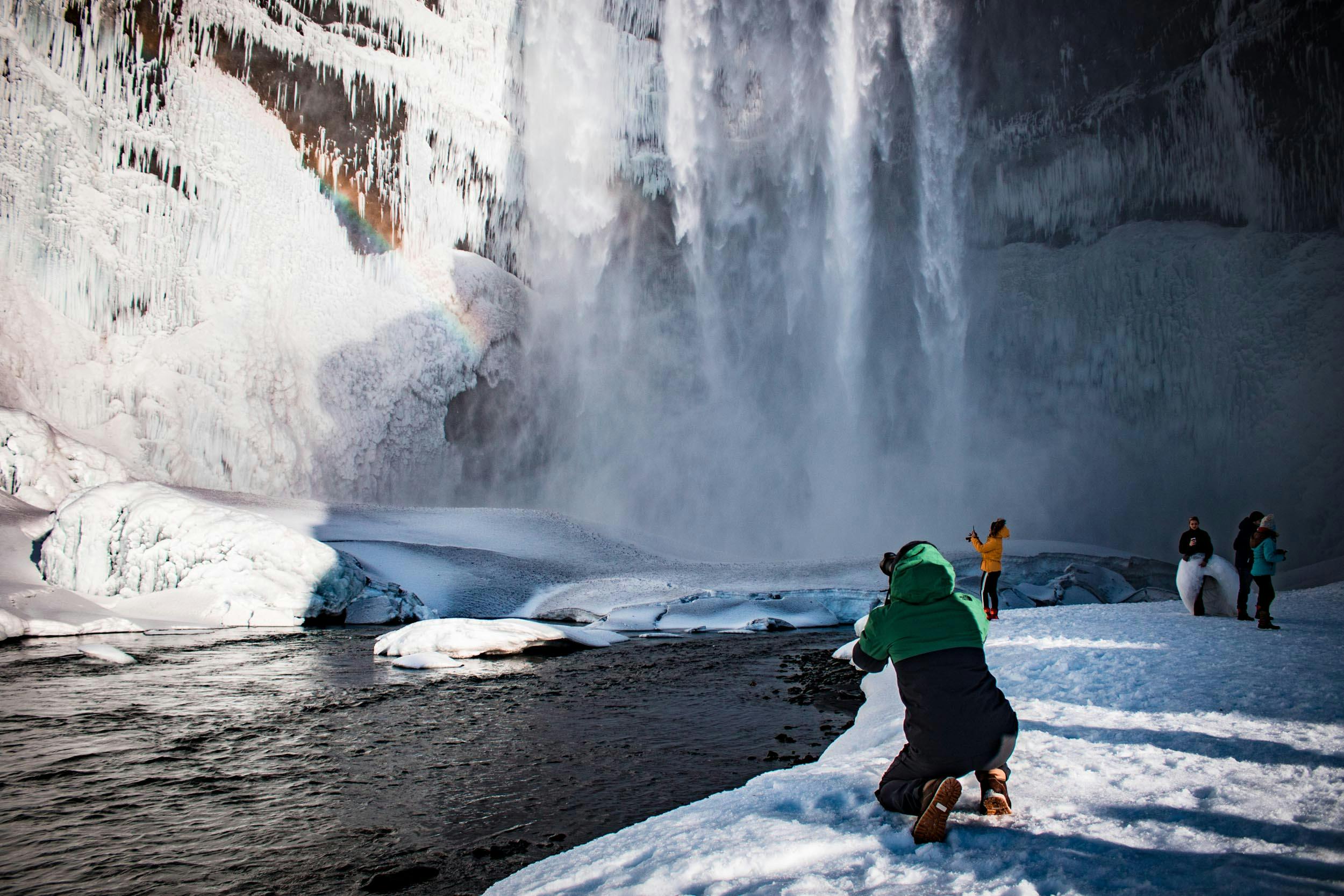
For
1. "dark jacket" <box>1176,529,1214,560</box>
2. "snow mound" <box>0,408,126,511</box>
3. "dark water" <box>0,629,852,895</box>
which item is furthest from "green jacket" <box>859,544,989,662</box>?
"snow mound" <box>0,408,126,511</box>

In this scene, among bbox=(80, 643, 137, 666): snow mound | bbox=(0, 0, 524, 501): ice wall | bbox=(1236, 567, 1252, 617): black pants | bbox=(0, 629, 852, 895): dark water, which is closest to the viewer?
bbox=(0, 629, 852, 895): dark water

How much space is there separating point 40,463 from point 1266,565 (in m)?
22.3

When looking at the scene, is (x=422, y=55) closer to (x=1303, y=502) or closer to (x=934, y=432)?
(x=934, y=432)

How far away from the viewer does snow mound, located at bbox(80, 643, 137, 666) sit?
26.2 feet

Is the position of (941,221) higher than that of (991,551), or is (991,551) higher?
(941,221)

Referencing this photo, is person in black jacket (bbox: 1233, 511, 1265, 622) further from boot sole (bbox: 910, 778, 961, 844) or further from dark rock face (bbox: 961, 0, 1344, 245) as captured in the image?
dark rock face (bbox: 961, 0, 1344, 245)

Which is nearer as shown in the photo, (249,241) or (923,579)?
(923,579)

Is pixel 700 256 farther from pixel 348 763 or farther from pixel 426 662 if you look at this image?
pixel 348 763

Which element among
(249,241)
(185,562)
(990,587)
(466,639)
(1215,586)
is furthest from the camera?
(249,241)

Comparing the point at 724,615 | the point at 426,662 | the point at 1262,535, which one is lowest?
the point at 724,615

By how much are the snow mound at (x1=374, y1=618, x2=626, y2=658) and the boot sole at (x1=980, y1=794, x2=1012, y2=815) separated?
7.38m

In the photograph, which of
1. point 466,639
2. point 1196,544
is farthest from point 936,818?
point 466,639

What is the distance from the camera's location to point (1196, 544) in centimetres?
711

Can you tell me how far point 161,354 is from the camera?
22312mm
